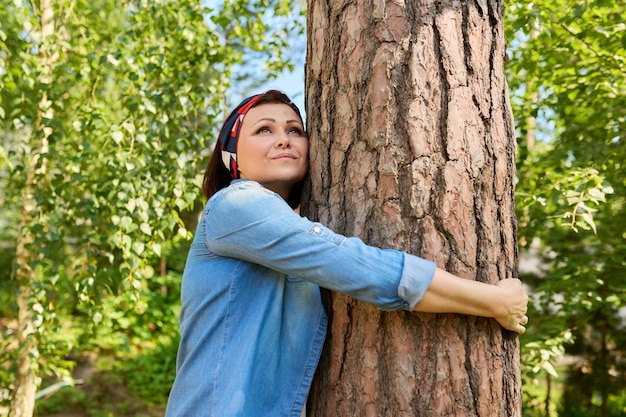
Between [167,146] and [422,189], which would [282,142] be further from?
[167,146]

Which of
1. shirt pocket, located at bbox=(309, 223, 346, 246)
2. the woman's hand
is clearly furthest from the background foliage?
A: shirt pocket, located at bbox=(309, 223, 346, 246)

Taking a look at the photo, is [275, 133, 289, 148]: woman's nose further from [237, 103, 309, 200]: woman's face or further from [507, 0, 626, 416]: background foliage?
[507, 0, 626, 416]: background foliage

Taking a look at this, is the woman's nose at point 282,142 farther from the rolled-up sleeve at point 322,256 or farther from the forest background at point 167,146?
the forest background at point 167,146

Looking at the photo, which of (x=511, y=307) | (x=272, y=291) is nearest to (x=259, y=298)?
(x=272, y=291)

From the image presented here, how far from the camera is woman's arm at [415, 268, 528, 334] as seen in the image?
1546mm

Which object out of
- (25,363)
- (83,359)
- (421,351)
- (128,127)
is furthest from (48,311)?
(83,359)

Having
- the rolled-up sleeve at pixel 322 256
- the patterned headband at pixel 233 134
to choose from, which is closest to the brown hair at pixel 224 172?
the patterned headband at pixel 233 134

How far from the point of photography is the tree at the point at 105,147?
3.94m

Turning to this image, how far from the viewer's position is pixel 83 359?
27.4 feet

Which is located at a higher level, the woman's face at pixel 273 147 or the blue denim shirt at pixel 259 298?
the woman's face at pixel 273 147

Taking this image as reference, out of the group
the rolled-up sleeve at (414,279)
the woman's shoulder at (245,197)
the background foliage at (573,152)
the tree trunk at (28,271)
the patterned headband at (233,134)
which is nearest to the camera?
the rolled-up sleeve at (414,279)

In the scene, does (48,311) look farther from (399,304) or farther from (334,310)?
(399,304)

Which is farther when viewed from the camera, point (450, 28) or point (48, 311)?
point (48, 311)

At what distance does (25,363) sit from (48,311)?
27.5 inches
